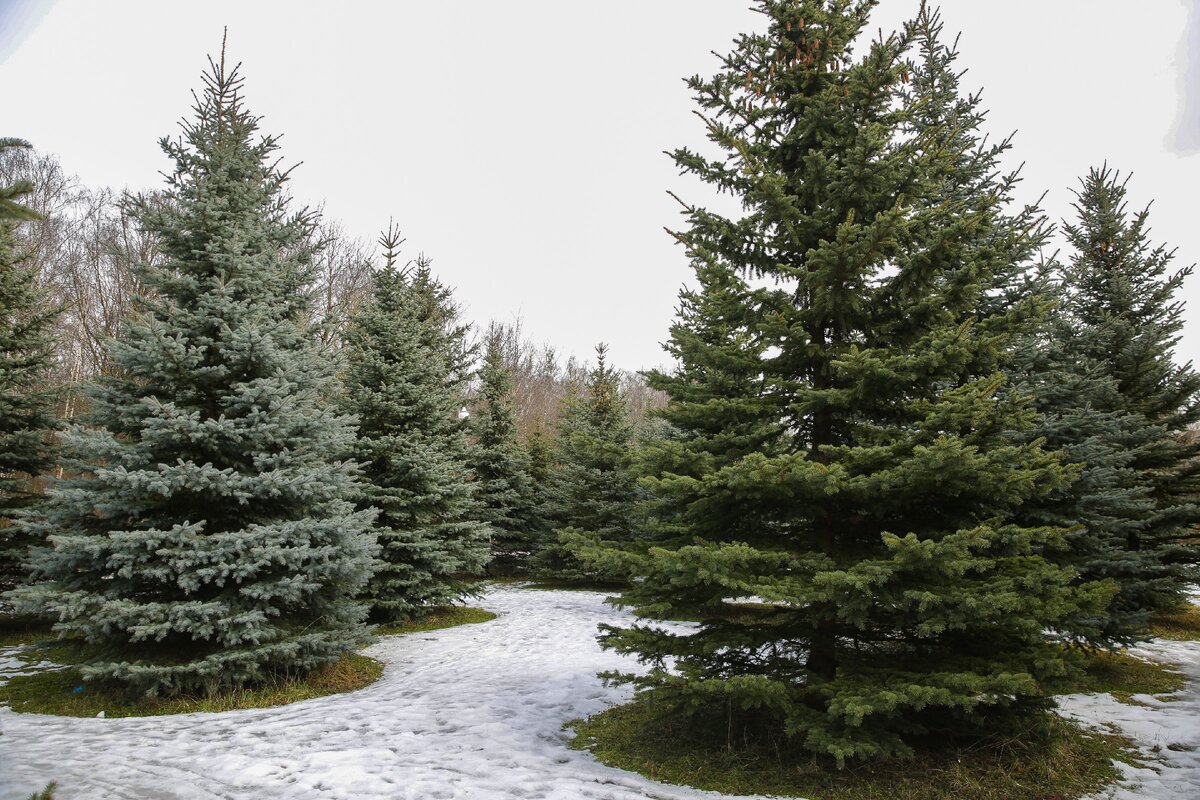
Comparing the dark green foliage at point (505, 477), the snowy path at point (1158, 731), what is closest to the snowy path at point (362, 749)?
the snowy path at point (1158, 731)

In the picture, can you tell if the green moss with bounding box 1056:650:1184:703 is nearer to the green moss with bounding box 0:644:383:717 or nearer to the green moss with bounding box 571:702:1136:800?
the green moss with bounding box 571:702:1136:800

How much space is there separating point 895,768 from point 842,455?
90.9 inches

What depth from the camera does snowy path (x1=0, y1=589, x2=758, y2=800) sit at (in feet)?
13.8

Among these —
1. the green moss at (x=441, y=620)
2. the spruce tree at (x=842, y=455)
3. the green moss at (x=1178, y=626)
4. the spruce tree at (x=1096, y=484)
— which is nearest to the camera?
the spruce tree at (x=842, y=455)

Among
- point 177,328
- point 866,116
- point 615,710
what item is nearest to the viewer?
point 866,116

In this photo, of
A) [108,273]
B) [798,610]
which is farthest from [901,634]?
[108,273]

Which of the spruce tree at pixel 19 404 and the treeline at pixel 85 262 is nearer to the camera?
the spruce tree at pixel 19 404

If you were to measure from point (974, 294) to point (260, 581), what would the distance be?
Answer: 7305 millimetres

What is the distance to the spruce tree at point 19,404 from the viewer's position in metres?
9.32

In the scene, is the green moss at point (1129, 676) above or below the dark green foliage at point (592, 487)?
below

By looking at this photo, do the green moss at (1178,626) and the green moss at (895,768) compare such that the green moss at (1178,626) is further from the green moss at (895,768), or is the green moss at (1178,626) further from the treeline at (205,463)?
the treeline at (205,463)

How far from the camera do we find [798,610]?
5070 mm

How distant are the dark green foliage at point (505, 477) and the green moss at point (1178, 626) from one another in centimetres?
1367

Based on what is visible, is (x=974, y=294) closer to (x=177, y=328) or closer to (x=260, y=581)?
(x=260, y=581)
